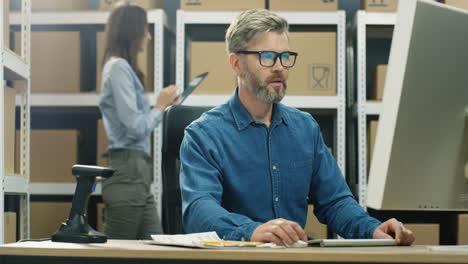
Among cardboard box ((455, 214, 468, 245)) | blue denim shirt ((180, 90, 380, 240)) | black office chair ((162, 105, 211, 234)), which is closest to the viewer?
blue denim shirt ((180, 90, 380, 240))

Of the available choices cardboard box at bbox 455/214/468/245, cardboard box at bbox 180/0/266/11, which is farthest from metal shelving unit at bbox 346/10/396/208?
cardboard box at bbox 180/0/266/11

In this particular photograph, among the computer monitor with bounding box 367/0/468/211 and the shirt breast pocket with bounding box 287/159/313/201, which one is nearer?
the computer monitor with bounding box 367/0/468/211

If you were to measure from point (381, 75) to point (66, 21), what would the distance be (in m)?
1.45

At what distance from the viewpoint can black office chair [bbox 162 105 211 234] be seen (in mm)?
1682

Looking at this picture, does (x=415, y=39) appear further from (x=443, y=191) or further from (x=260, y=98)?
(x=260, y=98)

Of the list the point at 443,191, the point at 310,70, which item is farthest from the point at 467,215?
the point at 443,191

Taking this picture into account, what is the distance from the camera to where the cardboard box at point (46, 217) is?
2.80 metres

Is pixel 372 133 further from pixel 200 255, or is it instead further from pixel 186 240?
pixel 200 255

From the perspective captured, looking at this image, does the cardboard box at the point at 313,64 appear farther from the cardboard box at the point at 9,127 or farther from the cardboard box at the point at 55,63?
the cardboard box at the point at 9,127

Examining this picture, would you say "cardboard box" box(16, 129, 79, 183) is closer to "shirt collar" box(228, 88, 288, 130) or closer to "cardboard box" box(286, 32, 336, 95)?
"cardboard box" box(286, 32, 336, 95)

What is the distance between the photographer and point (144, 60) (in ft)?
9.23

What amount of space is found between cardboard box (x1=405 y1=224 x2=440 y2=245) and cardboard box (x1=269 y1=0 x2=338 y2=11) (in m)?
1.02


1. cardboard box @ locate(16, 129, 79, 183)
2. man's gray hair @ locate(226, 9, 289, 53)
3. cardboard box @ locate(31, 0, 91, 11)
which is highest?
cardboard box @ locate(31, 0, 91, 11)

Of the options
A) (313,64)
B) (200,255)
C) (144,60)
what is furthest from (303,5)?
(200,255)
